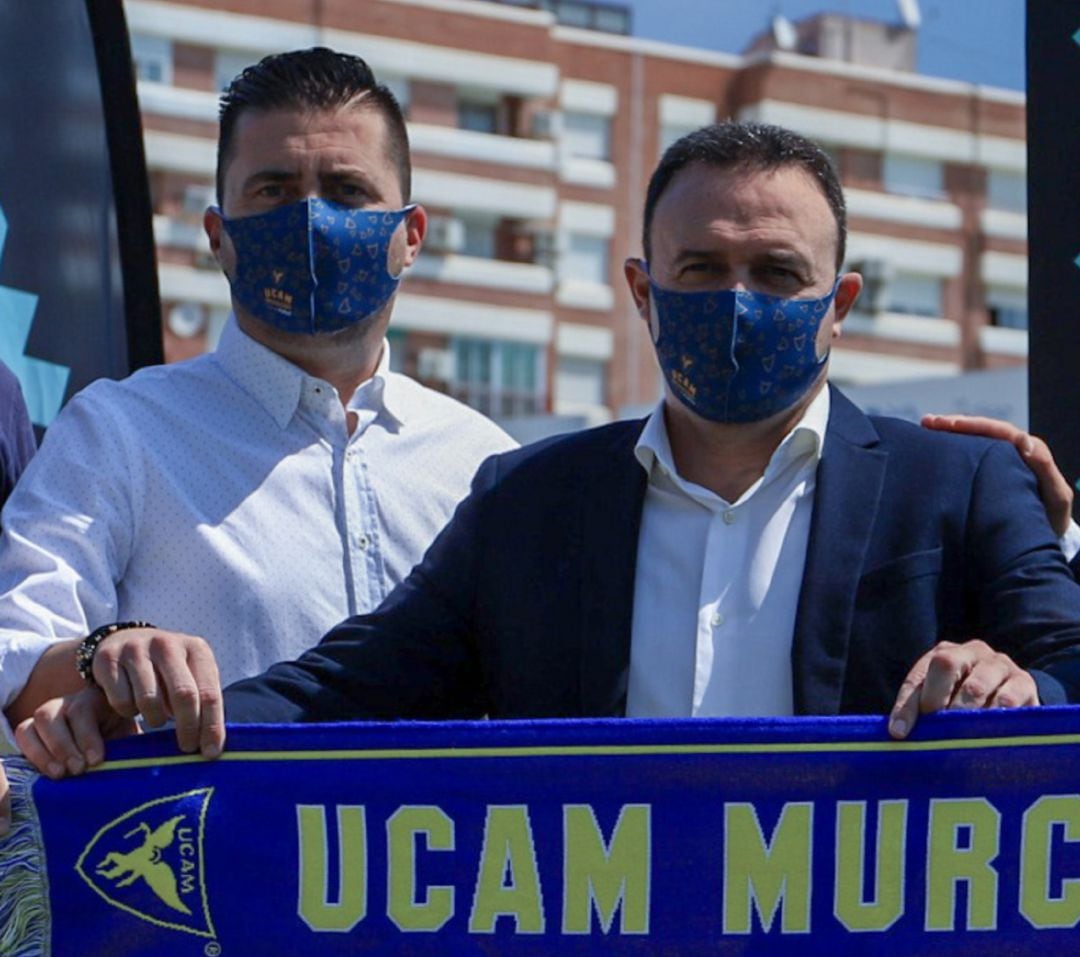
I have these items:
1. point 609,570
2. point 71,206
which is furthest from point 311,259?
point 71,206

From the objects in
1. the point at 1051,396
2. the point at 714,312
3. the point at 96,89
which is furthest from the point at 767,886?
the point at 96,89

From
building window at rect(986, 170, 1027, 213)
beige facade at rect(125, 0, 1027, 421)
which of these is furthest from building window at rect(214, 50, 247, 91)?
building window at rect(986, 170, 1027, 213)

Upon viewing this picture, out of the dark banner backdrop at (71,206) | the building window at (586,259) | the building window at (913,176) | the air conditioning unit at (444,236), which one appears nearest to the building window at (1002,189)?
the building window at (913,176)

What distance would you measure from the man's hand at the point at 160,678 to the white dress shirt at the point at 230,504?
0.38 m

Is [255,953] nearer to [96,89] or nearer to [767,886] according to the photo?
[767,886]

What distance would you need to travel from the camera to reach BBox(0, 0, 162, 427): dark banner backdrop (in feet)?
16.5

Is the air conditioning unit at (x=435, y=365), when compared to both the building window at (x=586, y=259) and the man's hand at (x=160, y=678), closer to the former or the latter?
the building window at (x=586, y=259)

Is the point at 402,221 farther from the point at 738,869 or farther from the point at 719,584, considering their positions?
the point at 738,869

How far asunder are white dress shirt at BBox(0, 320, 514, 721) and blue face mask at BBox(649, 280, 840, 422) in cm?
70

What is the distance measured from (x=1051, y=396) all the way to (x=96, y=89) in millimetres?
2106

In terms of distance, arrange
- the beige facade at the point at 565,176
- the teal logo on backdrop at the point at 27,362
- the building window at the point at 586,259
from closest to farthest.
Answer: the teal logo on backdrop at the point at 27,362
the beige facade at the point at 565,176
the building window at the point at 586,259

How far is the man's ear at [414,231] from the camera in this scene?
14.1ft

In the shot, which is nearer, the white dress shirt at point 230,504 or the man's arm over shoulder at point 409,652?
the man's arm over shoulder at point 409,652

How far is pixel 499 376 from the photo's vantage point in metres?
57.1
